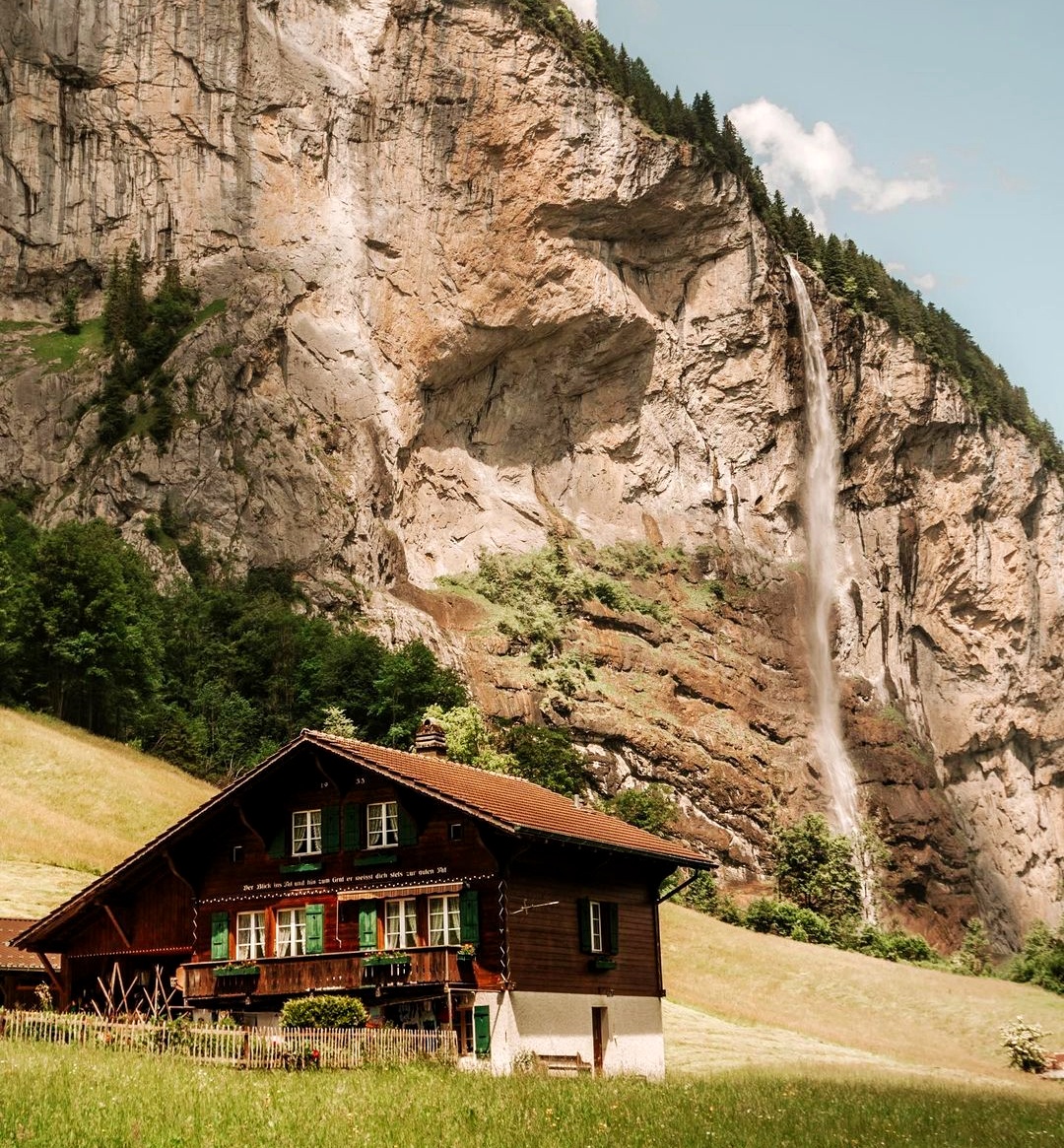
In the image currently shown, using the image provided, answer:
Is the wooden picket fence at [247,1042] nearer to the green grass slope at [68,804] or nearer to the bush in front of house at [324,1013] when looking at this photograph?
the bush in front of house at [324,1013]

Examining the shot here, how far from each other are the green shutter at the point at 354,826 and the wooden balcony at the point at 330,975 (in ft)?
8.84

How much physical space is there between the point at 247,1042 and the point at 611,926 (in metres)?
11.5

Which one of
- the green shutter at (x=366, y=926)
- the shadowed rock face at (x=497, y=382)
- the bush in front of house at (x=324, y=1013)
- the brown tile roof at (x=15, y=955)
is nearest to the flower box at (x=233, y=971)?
the green shutter at (x=366, y=926)

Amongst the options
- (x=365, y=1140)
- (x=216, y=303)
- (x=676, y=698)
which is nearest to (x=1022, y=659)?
(x=676, y=698)

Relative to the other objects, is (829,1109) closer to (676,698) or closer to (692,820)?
(692,820)

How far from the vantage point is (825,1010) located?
49219 millimetres

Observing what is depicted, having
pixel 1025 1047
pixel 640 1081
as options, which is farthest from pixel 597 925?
pixel 1025 1047

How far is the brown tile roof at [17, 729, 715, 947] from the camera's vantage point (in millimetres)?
29375

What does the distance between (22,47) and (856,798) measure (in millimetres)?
74360

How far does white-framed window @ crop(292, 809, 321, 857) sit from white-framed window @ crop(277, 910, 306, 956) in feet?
4.35

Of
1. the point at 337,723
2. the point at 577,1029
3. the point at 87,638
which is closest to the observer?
the point at 577,1029

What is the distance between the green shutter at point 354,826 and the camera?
31.2 m

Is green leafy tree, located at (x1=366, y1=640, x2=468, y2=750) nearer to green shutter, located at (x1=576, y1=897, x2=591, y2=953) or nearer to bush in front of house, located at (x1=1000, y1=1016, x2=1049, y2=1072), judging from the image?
bush in front of house, located at (x1=1000, y1=1016, x2=1049, y2=1072)

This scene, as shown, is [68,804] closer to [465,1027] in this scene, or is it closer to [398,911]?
[398,911]
